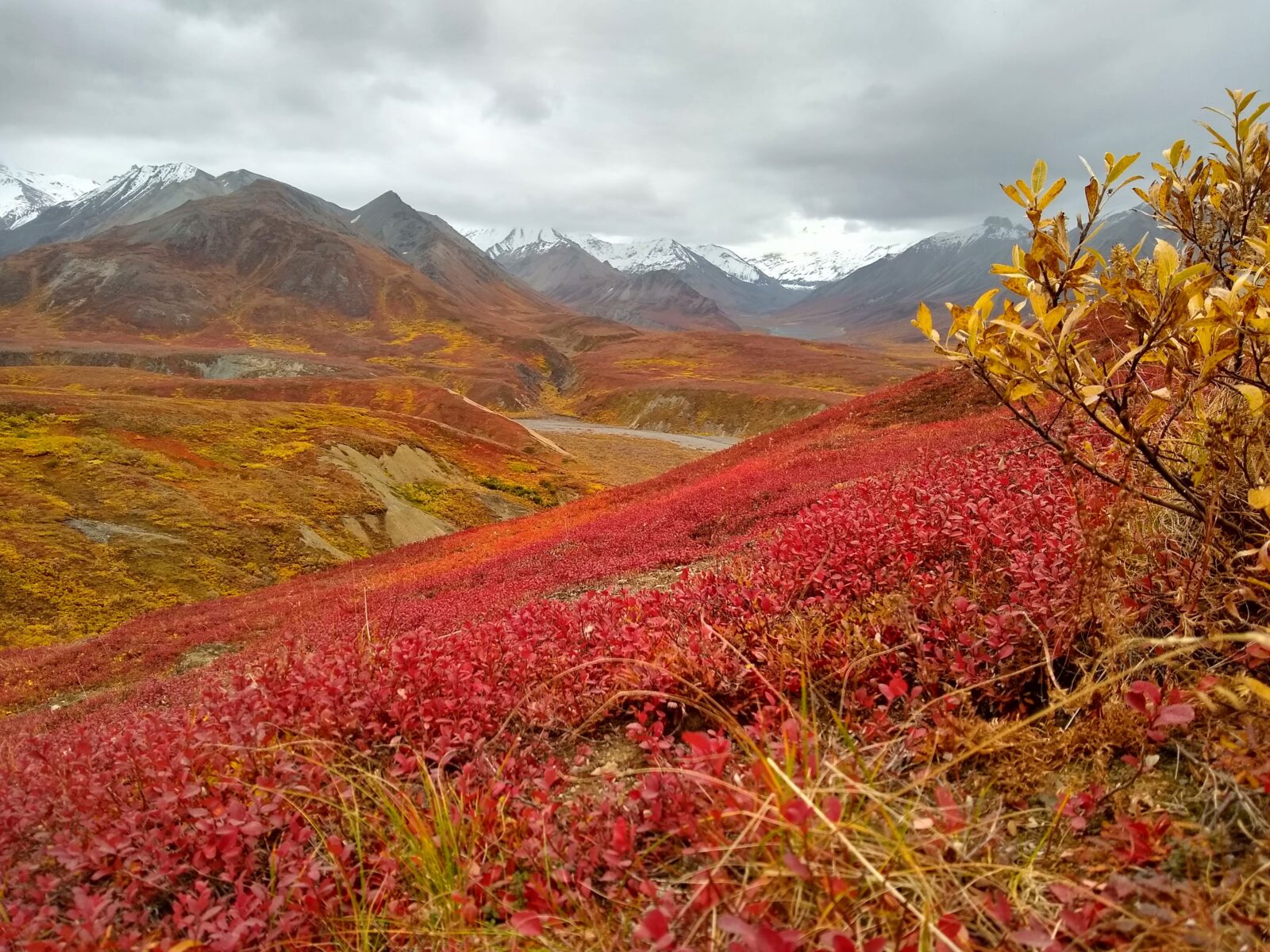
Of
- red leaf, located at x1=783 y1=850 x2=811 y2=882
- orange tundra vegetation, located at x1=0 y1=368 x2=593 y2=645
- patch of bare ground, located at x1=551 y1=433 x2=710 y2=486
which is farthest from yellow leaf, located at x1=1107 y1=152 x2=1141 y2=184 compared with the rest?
patch of bare ground, located at x1=551 y1=433 x2=710 y2=486

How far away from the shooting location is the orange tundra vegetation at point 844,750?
2082 mm

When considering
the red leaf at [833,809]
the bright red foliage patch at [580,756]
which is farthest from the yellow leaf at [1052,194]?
the red leaf at [833,809]

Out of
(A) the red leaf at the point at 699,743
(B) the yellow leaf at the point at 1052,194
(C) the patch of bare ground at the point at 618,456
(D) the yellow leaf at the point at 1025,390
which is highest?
(B) the yellow leaf at the point at 1052,194

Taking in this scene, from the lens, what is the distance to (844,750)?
3064 millimetres

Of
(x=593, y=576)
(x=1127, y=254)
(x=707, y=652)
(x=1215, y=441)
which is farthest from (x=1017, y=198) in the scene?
(x=593, y=576)

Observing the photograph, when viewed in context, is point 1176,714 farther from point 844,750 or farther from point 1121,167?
point 1121,167

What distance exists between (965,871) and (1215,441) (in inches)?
88.7

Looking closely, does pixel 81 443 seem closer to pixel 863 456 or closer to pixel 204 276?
pixel 863 456

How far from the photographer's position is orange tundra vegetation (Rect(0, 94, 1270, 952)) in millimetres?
2082

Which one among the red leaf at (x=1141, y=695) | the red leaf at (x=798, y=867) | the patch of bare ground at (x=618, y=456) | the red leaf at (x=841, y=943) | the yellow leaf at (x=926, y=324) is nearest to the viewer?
the red leaf at (x=841, y=943)

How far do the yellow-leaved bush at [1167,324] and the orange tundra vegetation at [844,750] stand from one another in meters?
0.02

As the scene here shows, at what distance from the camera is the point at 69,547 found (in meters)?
22.2

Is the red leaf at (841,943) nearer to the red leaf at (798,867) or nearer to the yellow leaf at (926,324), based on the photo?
the red leaf at (798,867)

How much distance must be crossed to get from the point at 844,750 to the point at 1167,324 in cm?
218
